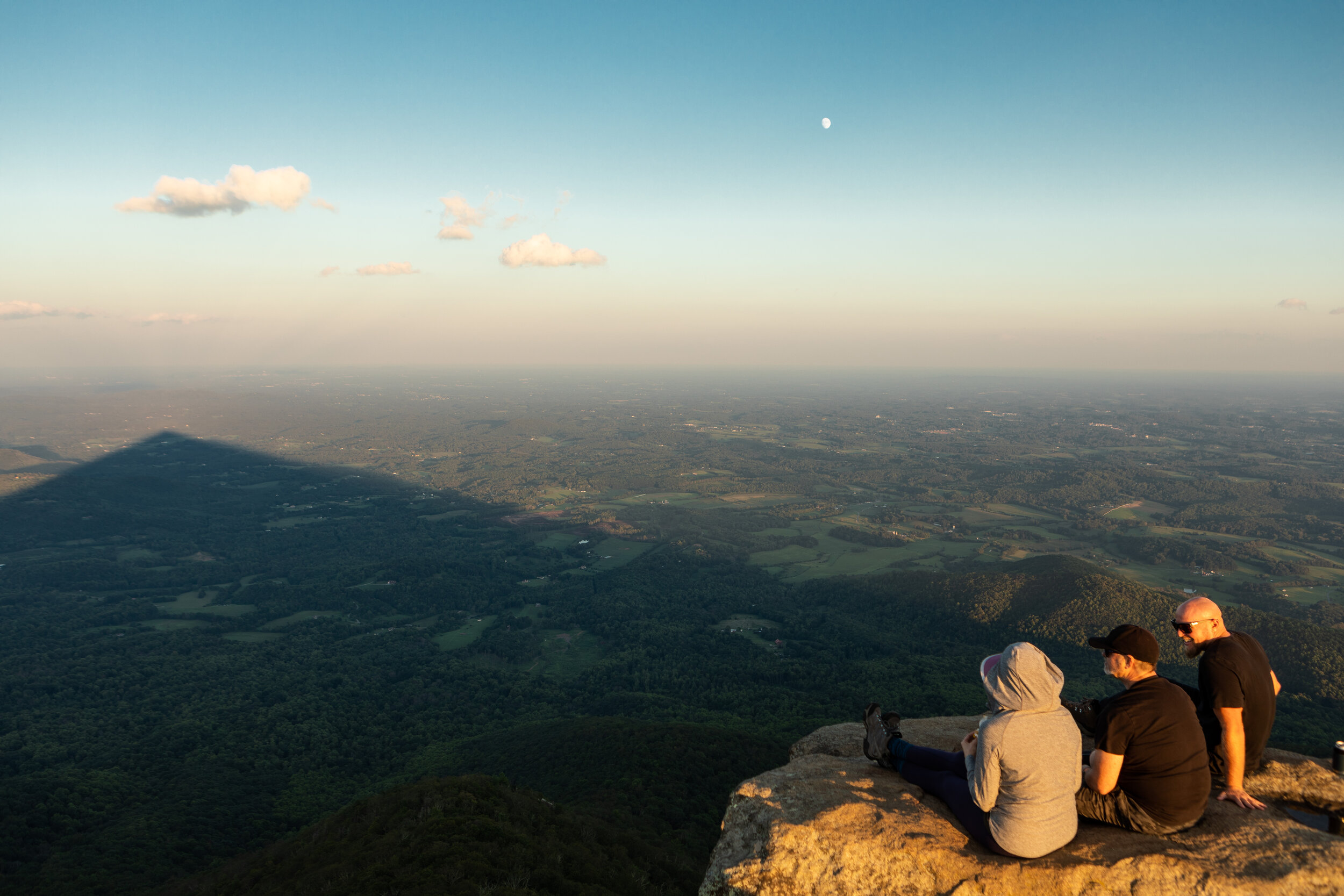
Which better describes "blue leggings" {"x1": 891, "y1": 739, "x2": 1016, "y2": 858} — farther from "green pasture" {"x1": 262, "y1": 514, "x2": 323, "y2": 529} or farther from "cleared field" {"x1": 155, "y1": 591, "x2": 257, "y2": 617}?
"green pasture" {"x1": 262, "y1": 514, "x2": 323, "y2": 529}

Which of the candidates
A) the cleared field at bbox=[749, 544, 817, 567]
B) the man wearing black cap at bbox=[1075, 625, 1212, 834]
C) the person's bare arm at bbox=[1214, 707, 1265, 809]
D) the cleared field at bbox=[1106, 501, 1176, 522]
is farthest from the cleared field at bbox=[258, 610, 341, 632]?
the cleared field at bbox=[1106, 501, 1176, 522]

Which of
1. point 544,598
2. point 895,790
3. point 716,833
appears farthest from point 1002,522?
point 895,790

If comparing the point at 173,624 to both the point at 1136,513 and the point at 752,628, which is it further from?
the point at 1136,513

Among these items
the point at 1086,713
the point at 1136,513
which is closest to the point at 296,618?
the point at 1086,713

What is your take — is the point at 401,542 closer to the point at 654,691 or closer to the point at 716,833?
the point at 654,691

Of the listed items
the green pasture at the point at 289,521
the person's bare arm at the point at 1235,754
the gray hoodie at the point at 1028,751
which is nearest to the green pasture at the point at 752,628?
the person's bare arm at the point at 1235,754

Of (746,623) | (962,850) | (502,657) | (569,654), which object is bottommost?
(569,654)

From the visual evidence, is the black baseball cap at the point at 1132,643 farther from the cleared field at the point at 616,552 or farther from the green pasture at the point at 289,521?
the green pasture at the point at 289,521
